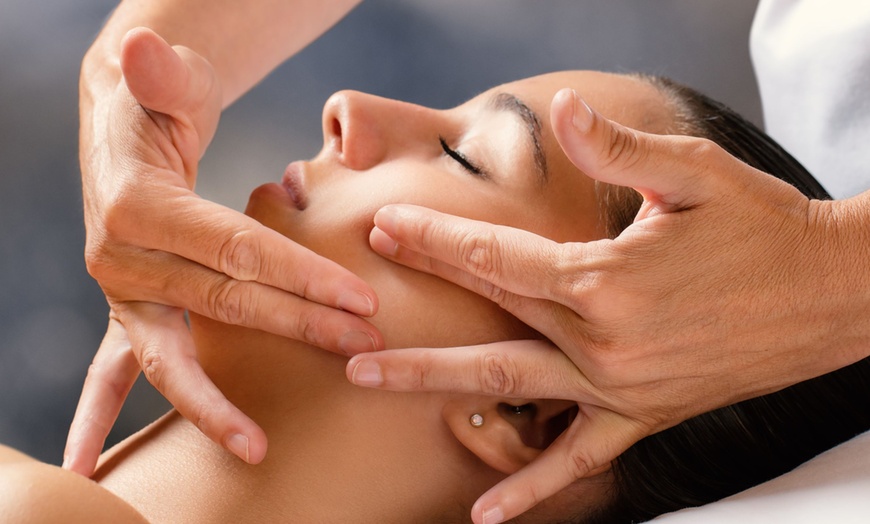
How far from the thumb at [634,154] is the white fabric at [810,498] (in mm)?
328

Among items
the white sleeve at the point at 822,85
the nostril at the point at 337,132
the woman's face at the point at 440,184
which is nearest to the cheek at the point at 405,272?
the woman's face at the point at 440,184

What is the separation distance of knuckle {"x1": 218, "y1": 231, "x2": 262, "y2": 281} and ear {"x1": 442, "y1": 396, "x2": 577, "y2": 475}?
0.87 ft

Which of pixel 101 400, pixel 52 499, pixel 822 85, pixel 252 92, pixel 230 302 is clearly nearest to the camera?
pixel 52 499

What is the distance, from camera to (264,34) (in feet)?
4.84

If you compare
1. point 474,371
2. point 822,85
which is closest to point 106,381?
point 474,371

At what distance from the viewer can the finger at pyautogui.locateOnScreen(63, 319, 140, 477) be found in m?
1.00

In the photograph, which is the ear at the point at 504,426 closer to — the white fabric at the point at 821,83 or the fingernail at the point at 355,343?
the fingernail at the point at 355,343

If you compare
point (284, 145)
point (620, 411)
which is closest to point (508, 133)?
point (620, 411)

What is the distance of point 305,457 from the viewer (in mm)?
865

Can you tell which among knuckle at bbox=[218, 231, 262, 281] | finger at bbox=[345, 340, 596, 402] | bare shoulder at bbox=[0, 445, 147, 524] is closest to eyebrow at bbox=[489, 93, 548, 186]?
finger at bbox=[345, 340, 596, 402]

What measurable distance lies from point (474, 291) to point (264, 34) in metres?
0.84

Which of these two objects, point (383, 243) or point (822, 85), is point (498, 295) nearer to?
point (383, 243)

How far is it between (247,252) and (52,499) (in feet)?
0.98

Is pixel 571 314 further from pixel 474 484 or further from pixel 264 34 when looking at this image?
pixel 264 34
